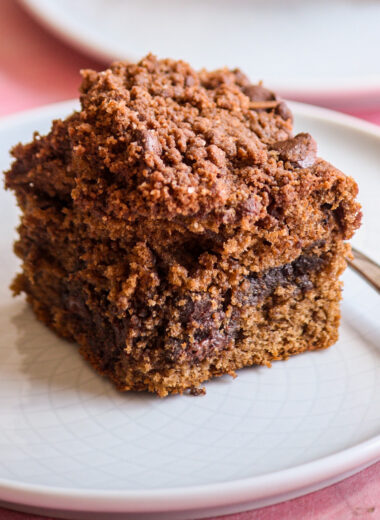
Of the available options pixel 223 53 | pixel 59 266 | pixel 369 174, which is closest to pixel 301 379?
pixel 59 266

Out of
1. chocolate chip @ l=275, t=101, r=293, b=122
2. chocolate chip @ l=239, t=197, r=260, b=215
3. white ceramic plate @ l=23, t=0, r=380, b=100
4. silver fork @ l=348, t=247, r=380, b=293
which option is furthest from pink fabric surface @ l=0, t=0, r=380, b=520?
chocolate chip @ l=239, t=197, r=260, b=215

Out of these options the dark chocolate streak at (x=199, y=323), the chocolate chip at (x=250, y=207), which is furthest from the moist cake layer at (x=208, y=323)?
the chocolate chip at (x=250, y=207)

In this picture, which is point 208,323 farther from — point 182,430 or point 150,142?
point 150,142

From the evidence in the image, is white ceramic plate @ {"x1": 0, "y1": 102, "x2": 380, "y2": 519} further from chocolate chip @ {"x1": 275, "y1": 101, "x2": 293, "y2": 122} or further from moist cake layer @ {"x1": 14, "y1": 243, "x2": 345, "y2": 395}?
chocolate chip @ {"x1": 275, "y1": 101, "x2": 293, "y2": 122}

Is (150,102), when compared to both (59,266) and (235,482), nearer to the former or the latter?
(59,266)

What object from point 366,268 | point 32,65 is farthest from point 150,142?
point 32,65

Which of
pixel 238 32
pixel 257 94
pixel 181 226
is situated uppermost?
pixel 238 32
